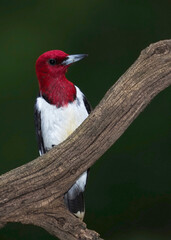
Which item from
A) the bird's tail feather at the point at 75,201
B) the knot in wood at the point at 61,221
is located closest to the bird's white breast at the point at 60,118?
the bird's tail feather at the point at 75,201

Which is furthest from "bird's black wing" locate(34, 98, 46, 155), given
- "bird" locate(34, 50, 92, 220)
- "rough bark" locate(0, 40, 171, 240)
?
"rough bark" locate(0, 40, 171, 240)

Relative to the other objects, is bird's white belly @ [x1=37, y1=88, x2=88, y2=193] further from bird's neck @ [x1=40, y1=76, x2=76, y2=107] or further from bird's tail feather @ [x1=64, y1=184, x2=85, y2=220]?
bird's tail feather @ [x1=64, y1=184, x2=85, y2=220]

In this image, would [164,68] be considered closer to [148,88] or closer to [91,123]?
[148,88]

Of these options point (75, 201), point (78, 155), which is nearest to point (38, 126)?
point (75, 201)

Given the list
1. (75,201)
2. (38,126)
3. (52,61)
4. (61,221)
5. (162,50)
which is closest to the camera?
(162,50)

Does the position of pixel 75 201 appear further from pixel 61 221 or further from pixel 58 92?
pixel 58 92

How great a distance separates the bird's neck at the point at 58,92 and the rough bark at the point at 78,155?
0.56 m

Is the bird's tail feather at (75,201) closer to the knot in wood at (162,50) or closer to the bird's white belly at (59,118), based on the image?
the bird's white belly at (59,118)

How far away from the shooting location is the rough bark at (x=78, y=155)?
3326mm

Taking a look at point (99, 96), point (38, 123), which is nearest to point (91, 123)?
point (38, 123)

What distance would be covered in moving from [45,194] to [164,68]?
104cm

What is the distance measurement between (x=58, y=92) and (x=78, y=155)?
2.22ft

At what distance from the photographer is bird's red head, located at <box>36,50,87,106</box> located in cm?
385

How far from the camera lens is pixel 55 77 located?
3.92 metres
